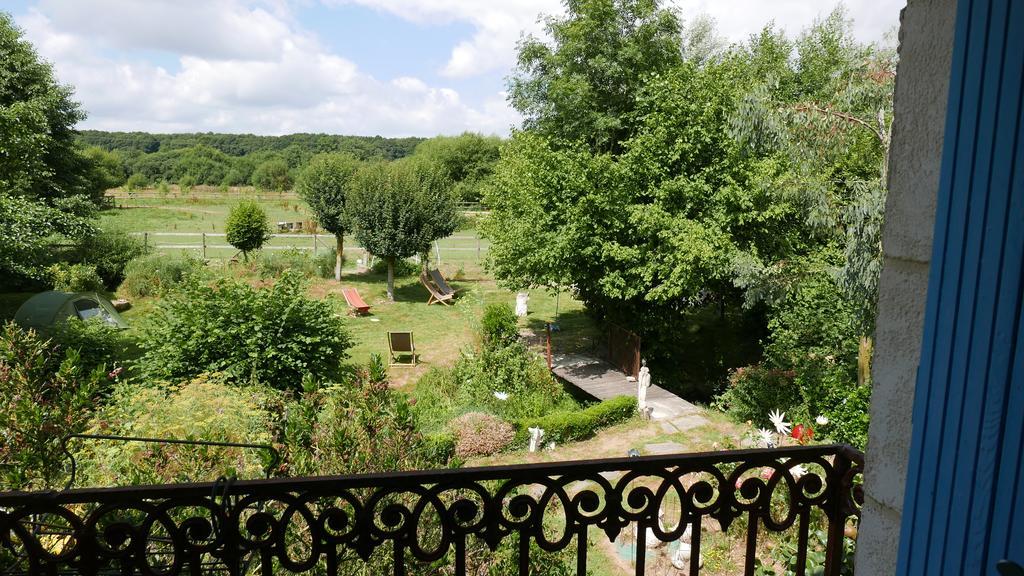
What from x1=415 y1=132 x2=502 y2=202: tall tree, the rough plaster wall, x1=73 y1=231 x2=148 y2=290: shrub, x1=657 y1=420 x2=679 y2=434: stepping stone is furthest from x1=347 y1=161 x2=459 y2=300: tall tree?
x1=415 y1=132 x2=502 y2=202: tall tree

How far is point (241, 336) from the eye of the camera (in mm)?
9078

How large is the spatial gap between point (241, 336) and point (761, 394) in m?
8.26

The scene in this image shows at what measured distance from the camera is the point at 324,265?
2170 cm

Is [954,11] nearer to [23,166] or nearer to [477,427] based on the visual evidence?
[477,427]

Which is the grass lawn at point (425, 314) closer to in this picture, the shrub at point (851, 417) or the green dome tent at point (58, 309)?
the green dome tent at point (58, 309)

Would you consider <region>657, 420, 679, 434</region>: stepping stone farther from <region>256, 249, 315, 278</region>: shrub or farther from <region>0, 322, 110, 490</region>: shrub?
<region>256, 249, 315, 278</region>: shrub

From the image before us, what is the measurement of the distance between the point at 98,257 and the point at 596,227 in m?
15.4

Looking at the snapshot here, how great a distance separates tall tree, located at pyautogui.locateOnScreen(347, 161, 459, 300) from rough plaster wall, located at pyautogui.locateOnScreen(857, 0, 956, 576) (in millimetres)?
17386

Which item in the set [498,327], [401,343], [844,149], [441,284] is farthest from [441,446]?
[441,284]

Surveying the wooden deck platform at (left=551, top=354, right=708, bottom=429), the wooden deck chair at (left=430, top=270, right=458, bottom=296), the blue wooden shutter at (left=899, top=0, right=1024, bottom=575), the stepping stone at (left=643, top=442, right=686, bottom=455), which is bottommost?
the stepping stone at (left=643, top=442, right=686, bottom=455)

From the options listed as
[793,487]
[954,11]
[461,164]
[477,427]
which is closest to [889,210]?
[954,11]

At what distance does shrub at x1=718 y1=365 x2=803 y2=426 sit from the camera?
1047 centimetres

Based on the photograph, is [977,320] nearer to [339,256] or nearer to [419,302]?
[419,302]

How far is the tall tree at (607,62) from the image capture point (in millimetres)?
14453
